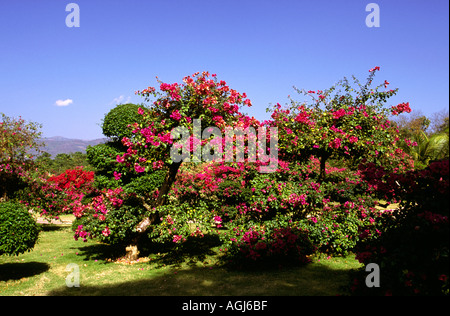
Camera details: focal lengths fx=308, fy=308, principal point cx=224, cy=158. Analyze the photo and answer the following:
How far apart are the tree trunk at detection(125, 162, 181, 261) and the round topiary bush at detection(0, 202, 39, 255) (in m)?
2.77

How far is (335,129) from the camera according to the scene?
994cm

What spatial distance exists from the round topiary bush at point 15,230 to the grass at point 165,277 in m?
1.05

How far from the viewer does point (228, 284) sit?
24.3 feet

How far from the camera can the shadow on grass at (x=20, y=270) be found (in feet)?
Result: 29.0

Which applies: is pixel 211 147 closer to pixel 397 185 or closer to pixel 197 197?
pixel 197 197

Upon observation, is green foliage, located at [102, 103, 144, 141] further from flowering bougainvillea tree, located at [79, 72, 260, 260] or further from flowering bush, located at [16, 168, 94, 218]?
flowering bougainvillea tree, located at [79, 72, 260, 260]

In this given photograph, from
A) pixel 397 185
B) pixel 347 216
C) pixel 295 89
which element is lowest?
pixel 347 216

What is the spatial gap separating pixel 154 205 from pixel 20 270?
448cm

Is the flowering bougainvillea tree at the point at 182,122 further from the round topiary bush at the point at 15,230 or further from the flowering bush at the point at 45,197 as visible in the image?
the flowering bush at the point at 45,197

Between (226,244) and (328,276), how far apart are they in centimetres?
289

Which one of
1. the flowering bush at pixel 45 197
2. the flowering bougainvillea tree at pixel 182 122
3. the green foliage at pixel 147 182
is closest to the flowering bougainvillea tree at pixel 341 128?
the flowering bougainvillea tree at pixel 182 122

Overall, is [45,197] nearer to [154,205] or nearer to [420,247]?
[154,205]

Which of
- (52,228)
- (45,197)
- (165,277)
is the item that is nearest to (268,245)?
(165,277)
